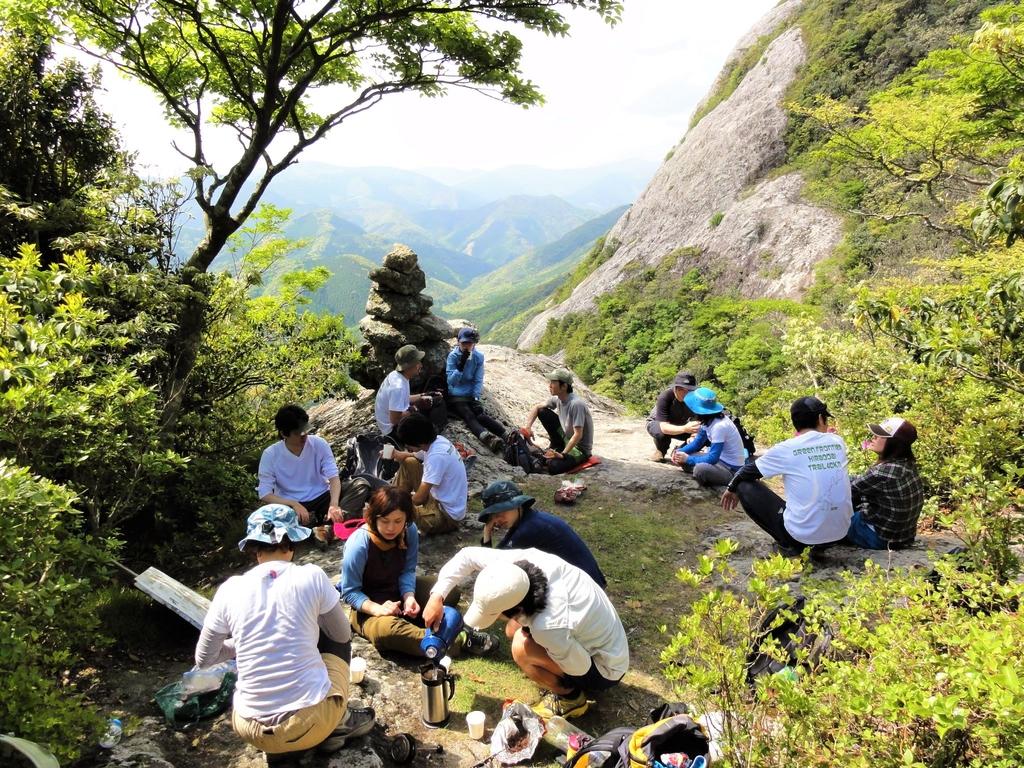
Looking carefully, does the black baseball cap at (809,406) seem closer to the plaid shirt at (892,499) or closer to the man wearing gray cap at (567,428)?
the plaid shirt at (892,499)

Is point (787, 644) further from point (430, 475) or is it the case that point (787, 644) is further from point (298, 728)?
point (430, 475)

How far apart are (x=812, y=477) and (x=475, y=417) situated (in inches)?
239

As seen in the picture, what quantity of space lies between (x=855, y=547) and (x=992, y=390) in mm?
2481

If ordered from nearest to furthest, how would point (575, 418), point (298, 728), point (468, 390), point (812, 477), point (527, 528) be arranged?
1. point (298, 728)
2. point (527, 528)
3. point (812, 477)
4. point (575, 418)
5. point (468, 390)

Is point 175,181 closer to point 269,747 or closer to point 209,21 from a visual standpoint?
point 209,21

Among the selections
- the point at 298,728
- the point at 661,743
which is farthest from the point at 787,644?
the point at 298,728

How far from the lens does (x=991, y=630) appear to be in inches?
105

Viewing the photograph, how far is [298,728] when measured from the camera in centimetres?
328

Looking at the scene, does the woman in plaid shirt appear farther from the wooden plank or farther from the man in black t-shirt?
the wooden plank

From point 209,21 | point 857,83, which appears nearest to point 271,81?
point 209,21

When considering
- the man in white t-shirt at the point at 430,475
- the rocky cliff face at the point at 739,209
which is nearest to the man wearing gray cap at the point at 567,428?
the man in white t-shirt at the point at 430,475

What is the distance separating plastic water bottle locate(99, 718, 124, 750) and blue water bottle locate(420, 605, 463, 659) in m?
2.01

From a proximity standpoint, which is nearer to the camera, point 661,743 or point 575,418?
point 661,743

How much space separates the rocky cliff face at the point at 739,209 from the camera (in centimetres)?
3919
